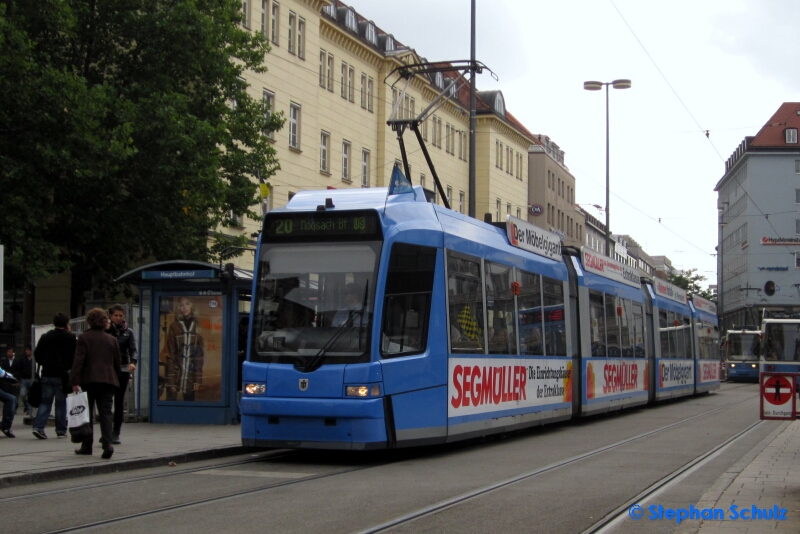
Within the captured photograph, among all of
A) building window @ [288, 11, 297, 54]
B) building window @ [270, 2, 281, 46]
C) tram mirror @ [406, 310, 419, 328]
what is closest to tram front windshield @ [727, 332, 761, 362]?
building window @ [288, 11, 297, 54]

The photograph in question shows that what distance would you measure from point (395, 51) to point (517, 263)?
38.8 meters

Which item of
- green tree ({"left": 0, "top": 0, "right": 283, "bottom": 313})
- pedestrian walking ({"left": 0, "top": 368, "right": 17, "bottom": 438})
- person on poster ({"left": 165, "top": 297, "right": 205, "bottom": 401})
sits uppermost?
green tree ({"left": 0, "top": 0, "right": 283, "bottom": 313})

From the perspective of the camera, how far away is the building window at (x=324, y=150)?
4688cm

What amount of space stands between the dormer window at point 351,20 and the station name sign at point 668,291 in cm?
2360

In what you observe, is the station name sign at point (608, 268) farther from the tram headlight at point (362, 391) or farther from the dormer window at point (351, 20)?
the dormer window at point (351, 20)

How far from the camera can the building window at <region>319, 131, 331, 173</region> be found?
4688 centimetres

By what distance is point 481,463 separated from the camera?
12984 mm

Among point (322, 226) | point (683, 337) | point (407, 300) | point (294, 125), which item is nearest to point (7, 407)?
point (322, 226)

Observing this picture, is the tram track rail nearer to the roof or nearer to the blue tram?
the blue tram

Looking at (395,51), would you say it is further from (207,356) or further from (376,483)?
(376,483)

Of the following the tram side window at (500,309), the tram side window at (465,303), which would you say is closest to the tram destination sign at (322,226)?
the tram side window at (465,303)

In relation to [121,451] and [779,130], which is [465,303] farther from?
[779,130]

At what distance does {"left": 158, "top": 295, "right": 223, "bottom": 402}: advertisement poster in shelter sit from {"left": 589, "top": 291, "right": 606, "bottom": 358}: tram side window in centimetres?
726

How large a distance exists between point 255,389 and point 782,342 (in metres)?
37.4
